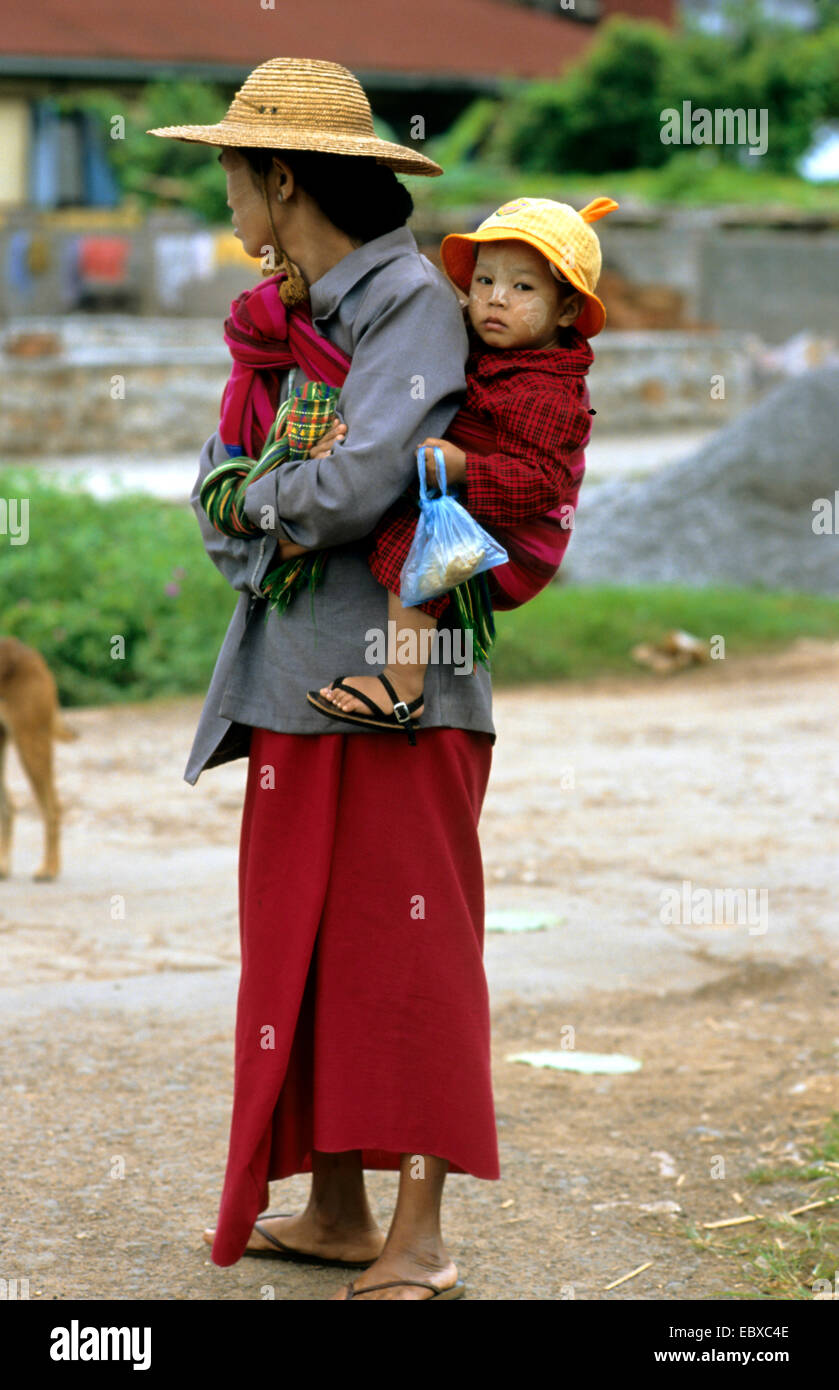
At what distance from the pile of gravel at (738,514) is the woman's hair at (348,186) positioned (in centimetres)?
809

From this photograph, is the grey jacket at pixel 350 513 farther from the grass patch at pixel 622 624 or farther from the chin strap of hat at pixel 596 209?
the grass patch at pixel 622 624

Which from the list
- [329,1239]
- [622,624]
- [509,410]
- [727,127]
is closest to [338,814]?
[509,410]

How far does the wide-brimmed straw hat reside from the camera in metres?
2.70

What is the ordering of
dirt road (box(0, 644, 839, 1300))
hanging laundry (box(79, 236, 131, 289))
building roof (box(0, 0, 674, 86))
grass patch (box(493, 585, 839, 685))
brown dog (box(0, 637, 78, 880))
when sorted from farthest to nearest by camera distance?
building roof (box(0, 0, 674, 86)) < hanging laundry (box(79, 236, 131, 289)) < grass patch (box(493, 585, 839, 685)) < brown dog (box(0, 637, 78, 880)) < dirt road (box(0, 644, 839, 1300))

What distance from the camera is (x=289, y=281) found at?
2.81m

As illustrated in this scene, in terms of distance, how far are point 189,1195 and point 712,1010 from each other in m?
1.77

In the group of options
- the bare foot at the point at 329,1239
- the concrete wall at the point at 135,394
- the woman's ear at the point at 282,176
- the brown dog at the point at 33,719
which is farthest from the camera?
the concrete wall at the point at 135,394

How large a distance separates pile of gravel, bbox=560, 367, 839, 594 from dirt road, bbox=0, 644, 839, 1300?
348 centimetres

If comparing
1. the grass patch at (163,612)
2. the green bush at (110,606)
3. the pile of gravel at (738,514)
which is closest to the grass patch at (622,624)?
the grass patch at (163,612)

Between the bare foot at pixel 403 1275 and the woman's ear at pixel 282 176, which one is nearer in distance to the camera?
the woman's ear at pixel 282 176

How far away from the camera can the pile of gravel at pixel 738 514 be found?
11.2 metres

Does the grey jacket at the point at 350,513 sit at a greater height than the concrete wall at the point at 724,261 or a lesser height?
lesser
